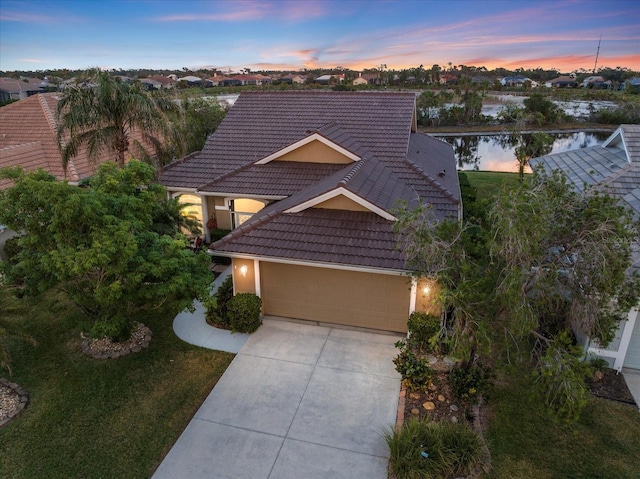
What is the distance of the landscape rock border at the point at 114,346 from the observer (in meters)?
11.2

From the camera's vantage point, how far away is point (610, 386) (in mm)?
10055

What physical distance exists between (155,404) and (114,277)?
124 inches

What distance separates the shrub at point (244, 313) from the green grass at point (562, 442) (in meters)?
6.65

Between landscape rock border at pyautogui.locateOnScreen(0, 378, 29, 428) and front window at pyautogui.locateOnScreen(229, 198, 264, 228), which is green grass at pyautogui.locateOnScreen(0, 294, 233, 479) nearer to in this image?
landscape rock border at pyautogui.locateOnScreen(0, 378, 29, 428)

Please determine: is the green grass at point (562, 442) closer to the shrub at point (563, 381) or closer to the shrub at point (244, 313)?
the shrub at point (563, 381)

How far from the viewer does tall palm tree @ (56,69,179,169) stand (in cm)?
1497

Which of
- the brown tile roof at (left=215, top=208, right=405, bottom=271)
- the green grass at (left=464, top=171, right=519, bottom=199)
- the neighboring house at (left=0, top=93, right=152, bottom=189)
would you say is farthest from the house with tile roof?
the green grass at (left=464, top=171, right=519, bottom=199)

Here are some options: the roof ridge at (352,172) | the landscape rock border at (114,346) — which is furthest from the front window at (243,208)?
the landscape rock border at (114,346)

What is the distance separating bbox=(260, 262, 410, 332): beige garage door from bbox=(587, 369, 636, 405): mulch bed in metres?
4.76

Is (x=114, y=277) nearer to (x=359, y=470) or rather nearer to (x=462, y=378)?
(x=359, y=470)

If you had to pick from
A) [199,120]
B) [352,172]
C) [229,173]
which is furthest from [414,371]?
[199,120]

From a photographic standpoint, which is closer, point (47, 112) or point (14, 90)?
point (47, 112)

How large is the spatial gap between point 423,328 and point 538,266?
4250 millimetres

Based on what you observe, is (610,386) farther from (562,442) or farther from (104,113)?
(104,113)
